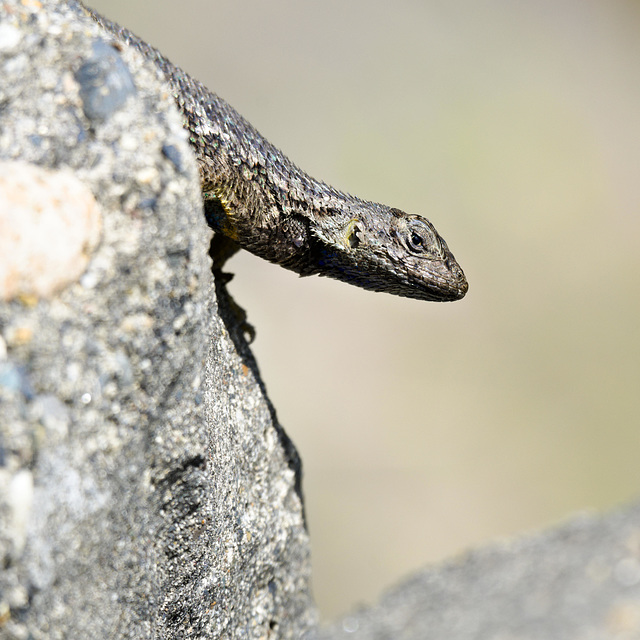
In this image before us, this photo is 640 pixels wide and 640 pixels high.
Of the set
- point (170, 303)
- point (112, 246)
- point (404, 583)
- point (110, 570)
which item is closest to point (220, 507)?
point (110, 570)

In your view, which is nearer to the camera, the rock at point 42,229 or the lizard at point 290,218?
the rock at point 42,229

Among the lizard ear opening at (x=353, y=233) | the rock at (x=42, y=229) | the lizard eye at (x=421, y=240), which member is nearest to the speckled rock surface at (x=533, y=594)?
the lizard eye at (x=421, y=240)

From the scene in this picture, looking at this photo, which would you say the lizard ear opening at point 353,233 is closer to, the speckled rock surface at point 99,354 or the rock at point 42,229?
the speckled rock surface at point 99,354

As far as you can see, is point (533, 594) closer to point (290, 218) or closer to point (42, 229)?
point (290, 218)

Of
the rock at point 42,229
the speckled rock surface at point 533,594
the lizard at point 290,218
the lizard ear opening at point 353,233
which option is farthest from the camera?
the lizard ear opening at point 353,233

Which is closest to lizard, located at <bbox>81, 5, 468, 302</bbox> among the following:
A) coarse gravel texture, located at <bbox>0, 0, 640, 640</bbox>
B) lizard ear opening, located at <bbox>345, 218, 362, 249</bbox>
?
lizard ear opening, located at <bbox>345, 218, 362, 249</bbox>

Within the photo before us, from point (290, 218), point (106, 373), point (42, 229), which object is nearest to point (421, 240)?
point (290, 218)

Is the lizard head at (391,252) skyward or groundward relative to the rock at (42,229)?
skyward

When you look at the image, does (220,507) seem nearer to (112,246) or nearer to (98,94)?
(112,246)
